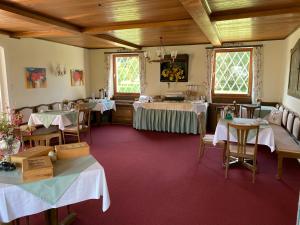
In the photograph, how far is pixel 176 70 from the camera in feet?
21.2

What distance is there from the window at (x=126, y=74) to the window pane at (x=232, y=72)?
2332 millimetres

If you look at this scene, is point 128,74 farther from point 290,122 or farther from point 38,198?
point 38,198

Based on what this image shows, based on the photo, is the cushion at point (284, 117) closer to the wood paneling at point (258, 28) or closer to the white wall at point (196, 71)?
the white wall at point (196, 71)

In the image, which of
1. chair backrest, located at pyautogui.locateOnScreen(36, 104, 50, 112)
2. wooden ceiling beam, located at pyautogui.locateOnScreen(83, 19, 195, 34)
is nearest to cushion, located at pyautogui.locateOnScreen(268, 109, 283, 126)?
wooden ceiling beam, located at pyautogui.locateOnScreen(83, 19, 195, 34)

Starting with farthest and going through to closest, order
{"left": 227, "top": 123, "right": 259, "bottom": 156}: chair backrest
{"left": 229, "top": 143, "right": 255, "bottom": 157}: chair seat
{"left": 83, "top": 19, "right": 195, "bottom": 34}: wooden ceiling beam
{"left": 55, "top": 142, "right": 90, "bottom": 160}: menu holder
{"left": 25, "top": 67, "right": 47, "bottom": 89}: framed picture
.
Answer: {"left": 25, "top": 67, "right": 47, "bottom": 89}: framed picture < {"left": 83, "top": 19, "right": 195, "bottom": 34}: wooden ceiling beam < {"left": 229, "top": 143, "right": 255, "bottom": 157}: chair seat < {"left": 227, "top": 123, "right": 259, "bottom": 156}: chair backrest < {"left": 55, "top": 142, "right": 90, "bottom": 160}: menu holder

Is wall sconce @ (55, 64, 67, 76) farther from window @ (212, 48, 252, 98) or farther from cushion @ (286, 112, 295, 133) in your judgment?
cushion @ (286, 112, 295, 133)

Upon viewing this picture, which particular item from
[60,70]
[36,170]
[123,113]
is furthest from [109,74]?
[36,170]

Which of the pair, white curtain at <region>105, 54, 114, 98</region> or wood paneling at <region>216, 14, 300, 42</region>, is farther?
white curtain at <region>105, 54, 114, 98</region>

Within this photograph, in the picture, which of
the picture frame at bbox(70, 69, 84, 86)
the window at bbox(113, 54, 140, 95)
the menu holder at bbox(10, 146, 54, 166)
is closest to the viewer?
the menu holder at bbox(10, 146, 54, 166)

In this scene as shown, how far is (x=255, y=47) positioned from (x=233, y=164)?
11.1 ft

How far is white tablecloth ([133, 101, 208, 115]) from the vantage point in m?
5.53

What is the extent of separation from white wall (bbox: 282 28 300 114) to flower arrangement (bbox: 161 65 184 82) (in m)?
2.49

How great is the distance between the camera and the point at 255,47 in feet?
18.8

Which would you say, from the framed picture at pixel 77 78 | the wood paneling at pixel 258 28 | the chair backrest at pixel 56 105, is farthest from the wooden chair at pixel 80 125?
the wood paneling at pixel 258 28
